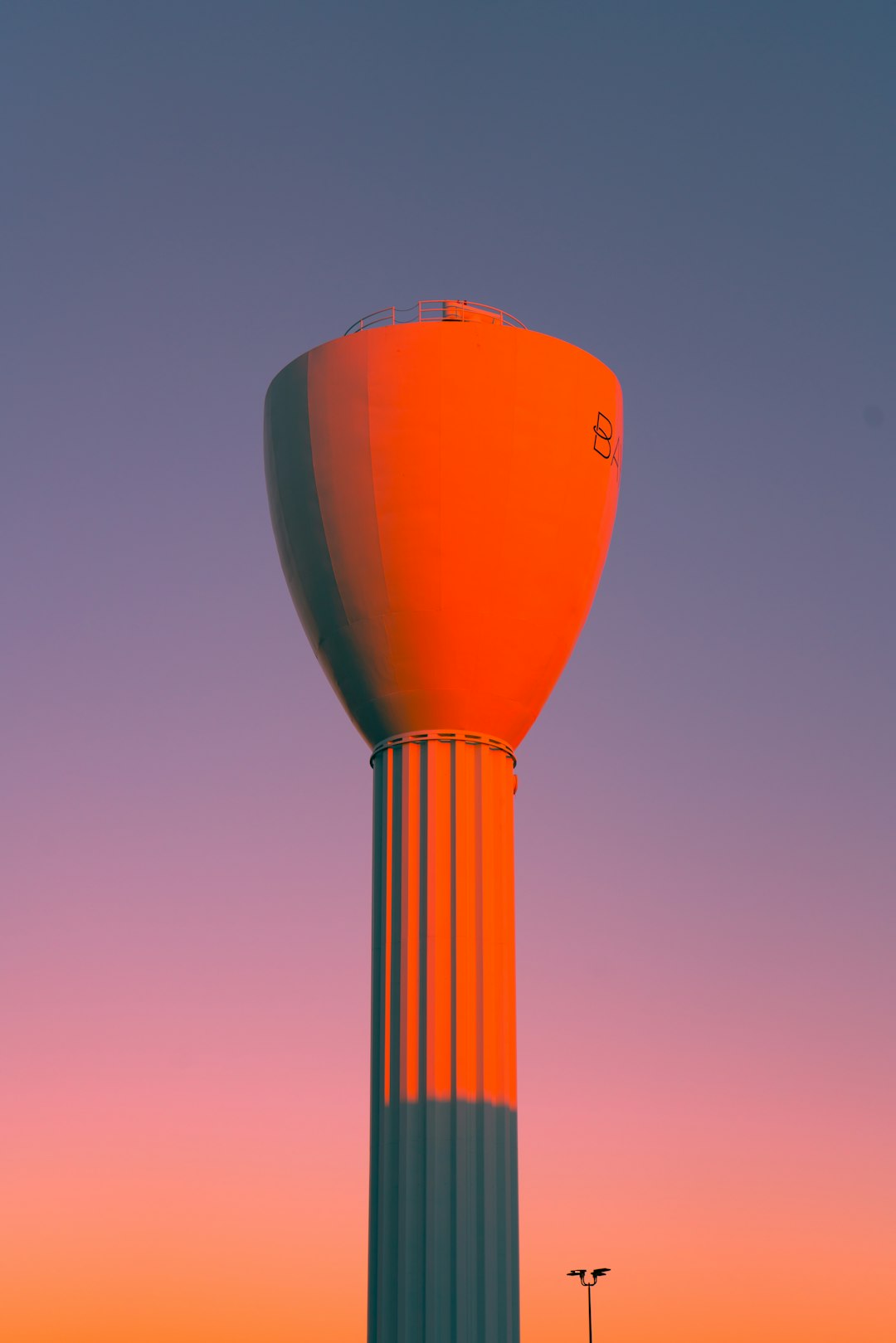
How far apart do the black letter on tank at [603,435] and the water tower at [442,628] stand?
0.19 feet

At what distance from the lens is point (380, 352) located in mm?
35500

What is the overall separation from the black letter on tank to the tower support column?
6.00m

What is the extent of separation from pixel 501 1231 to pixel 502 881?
19.9 feet

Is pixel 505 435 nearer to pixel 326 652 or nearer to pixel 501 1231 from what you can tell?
pixel 326 652

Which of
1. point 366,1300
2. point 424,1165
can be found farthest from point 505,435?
point 366,1300

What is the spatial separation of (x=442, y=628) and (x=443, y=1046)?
7.34 meters

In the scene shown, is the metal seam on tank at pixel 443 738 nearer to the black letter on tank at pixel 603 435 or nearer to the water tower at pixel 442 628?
the water tower at pixel 442 628

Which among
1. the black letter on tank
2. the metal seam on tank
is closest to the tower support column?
the metal seam on tank

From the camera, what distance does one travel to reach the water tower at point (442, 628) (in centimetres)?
3272

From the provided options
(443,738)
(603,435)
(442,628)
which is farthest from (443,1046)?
(603,435)

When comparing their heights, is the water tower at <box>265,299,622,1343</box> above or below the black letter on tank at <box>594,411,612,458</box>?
below

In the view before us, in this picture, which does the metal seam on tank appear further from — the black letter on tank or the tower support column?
the black letter on tank

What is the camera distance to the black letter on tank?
36.5 metres

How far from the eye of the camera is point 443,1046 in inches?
1294
